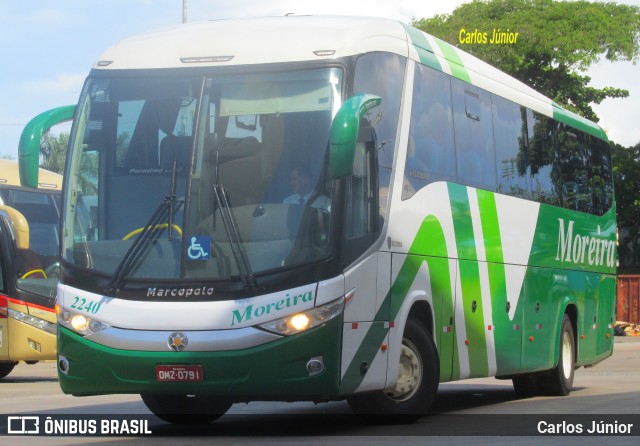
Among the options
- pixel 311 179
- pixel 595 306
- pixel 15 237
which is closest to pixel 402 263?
pixel 311 179

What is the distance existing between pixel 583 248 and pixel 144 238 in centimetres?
924

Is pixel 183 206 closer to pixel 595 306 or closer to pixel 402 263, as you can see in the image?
pixel 402 263

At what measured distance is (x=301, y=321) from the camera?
1033cm

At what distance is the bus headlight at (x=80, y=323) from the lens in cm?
1067

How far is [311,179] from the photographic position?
10.7m

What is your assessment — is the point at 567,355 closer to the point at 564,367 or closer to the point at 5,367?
the point at 564,367

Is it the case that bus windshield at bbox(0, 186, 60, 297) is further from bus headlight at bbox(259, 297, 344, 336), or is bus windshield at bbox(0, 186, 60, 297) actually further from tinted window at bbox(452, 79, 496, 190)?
bus headlight at bbox(259, 297, 344, 336)

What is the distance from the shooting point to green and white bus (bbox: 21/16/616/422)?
10367 mm

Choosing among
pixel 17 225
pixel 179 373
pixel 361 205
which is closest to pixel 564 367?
pixel 361 205

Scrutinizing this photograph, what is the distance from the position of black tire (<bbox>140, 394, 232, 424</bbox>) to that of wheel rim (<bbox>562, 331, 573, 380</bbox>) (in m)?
6.21

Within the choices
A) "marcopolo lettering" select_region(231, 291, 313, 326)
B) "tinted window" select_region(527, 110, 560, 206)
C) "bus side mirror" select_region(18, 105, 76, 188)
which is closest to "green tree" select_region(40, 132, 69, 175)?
"bus side mirror" select_region(18, 105, 76, 188)

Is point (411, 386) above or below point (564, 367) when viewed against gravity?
above

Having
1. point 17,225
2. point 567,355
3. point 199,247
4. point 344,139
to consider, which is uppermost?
point 344,139

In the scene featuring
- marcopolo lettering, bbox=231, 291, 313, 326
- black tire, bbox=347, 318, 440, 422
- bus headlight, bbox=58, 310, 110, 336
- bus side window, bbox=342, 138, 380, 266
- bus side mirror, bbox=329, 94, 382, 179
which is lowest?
black tire, bbox=347, 318, 440, 422
